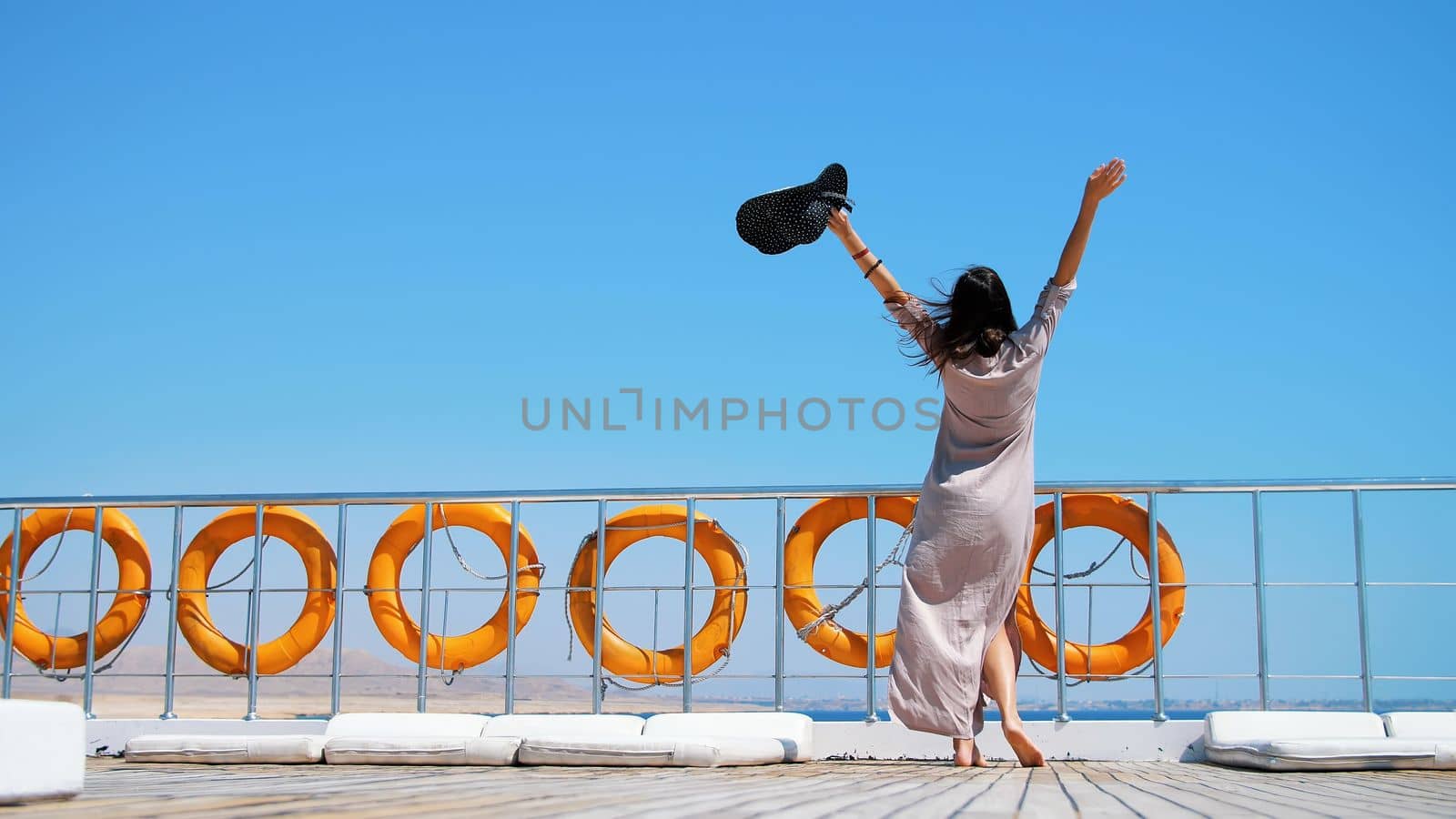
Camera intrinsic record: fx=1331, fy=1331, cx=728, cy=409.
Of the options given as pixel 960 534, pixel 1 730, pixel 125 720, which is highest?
pixel 960 534

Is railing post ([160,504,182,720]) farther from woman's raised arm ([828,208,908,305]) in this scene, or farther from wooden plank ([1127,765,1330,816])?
wooden plank ([1127,765,1330,816])

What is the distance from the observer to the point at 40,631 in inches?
244

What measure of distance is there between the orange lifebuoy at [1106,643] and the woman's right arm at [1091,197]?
1.75 meters

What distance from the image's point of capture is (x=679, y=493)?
4.93 metres

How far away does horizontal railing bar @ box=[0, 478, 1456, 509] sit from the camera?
458 cm

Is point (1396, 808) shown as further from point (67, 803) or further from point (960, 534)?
point (67, 803)

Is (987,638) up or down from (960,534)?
down

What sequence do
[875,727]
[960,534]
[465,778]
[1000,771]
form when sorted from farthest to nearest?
1. [875,727]
2. [960,534]
3. [1000,771]
4. [465,778]

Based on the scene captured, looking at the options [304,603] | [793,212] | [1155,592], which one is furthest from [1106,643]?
[304,603]

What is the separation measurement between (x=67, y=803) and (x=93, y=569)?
350 cm

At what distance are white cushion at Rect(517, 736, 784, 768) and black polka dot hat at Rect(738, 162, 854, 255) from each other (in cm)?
143

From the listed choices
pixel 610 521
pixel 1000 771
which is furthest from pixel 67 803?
pixel 610 521

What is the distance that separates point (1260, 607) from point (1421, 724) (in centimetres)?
63

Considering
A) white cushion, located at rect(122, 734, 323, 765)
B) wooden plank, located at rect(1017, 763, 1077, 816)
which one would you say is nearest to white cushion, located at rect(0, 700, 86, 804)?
white cushion, located at rect(122, 734, 323, 765)
